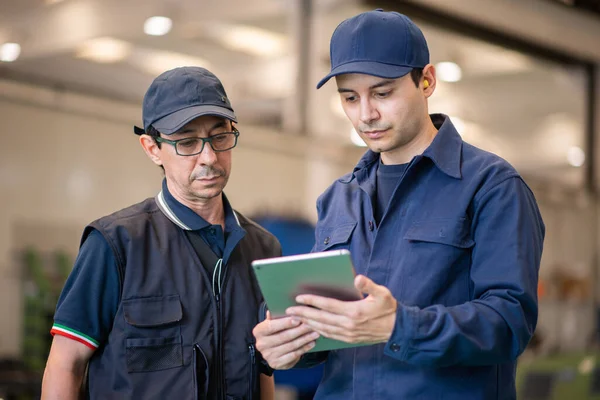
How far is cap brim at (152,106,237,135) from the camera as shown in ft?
6.66

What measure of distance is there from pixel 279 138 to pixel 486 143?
5969 millimetres

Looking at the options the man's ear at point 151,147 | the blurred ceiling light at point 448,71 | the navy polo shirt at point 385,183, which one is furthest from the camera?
the blurred ceiling light at point 448,71

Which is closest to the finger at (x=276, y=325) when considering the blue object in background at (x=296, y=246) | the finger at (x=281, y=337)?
the finger at (x=281, y=337)

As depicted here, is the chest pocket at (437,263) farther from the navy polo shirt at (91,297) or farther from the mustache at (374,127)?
the navy polo shirt at (91,297)

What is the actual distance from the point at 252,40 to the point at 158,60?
138cm

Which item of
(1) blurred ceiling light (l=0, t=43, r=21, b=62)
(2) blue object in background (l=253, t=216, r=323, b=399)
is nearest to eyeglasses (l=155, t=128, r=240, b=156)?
(2) blue object in background (l=253, t=216, r=323, b=399)

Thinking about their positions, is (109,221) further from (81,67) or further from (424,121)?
(81,67)

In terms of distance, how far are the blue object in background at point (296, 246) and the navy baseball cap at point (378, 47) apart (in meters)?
4.09

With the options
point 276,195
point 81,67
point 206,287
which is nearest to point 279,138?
point 81,67

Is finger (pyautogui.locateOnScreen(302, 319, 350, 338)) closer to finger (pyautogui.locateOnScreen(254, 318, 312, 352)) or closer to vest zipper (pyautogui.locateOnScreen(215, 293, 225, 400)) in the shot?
finger (pyautogui.locateOnScreen(254, 318, 312, 352))

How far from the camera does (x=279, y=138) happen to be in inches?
286

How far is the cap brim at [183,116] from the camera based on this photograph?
2031 millimetres

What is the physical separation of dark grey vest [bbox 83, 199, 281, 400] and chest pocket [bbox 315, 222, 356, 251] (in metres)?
0.28

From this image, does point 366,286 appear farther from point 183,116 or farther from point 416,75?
point 183,116
